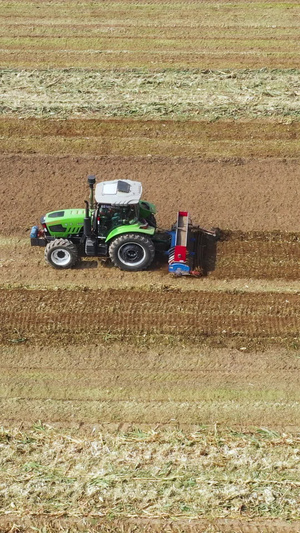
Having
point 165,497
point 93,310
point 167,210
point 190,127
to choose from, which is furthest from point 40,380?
point 190,127

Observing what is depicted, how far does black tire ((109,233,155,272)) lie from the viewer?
13672 mm

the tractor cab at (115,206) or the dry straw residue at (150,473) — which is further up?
the tractor cab at (115,206)

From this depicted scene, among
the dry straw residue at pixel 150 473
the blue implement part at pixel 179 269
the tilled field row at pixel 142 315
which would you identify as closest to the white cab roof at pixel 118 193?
the blue implement part at pixel 179 269

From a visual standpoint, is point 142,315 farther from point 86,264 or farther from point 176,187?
point 176,187

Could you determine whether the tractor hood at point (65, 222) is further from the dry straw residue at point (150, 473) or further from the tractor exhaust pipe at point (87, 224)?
the dry straw residue at point (150, 473)

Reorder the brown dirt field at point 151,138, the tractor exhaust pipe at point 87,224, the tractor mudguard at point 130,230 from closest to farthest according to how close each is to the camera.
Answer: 1. the tractor mudguard at point 130,230
2. the tractor exhaust pipe at point 87,224
3. the brown dirt field at point 151,138

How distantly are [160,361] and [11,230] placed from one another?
18.0ft

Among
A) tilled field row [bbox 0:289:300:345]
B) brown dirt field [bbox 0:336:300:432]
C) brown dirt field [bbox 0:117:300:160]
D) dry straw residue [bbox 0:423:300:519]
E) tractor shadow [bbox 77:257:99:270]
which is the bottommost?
dry straw residue [bbox 0:423:300:519]

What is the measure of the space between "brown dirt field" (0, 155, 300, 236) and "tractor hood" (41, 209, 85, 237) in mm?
1712

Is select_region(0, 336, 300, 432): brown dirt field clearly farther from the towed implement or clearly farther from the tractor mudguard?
the tractor mudguard

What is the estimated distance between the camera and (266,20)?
26125 millimetres

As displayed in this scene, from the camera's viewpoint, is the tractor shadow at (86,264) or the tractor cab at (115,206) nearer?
the tractor cab at (115,206)

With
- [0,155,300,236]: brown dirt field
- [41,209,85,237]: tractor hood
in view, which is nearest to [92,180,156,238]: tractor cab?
[41,209,85,237]: tractor hood

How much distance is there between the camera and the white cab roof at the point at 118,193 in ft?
44.2
